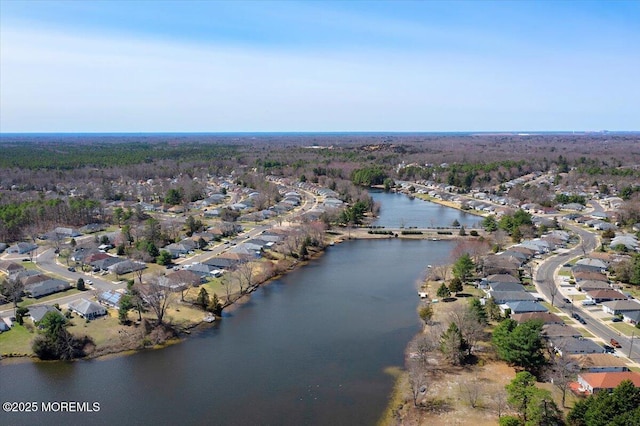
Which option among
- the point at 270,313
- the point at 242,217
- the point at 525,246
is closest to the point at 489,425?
the point at 270,313

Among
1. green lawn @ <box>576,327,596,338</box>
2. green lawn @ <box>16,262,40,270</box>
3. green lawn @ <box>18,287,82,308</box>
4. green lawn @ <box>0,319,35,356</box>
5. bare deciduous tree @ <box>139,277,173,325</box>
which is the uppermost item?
bare deciduous tree @ <box>139,277,173,325</box>

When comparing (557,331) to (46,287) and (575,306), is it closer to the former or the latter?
(575,306)

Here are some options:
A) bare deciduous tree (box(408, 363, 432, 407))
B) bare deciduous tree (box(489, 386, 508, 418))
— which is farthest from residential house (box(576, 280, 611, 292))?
bare deciduous tree (box(408, 363, 432, 407))

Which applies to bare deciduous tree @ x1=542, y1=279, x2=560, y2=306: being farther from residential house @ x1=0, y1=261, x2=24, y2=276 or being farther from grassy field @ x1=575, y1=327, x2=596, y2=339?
residential house @ x1=0, y1=261, x2=24, y2=276

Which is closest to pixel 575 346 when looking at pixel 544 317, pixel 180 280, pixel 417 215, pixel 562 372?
pixel 544 317

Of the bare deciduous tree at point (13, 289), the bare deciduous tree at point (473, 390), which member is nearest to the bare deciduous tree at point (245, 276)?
the bare deciduous tree at point (13, 289)

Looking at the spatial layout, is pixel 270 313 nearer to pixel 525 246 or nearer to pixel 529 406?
pixel 529 406
